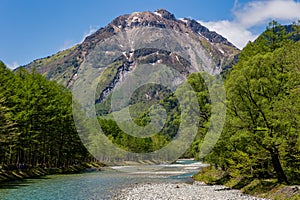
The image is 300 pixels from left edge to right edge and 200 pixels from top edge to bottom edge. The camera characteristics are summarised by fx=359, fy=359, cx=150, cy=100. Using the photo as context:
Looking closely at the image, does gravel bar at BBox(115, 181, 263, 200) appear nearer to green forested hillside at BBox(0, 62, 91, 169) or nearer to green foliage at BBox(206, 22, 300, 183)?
green foliage at BBox(206, 22, 300, 183)

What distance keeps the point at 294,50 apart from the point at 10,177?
3813 cm

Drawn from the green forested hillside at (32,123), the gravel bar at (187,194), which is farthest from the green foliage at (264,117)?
the green forested hillside at (32,123)

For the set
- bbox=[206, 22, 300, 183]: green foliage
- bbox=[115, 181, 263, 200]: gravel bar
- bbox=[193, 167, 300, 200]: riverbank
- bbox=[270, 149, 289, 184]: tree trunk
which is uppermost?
bbox=[206, 22, 300, 183]: green foliage

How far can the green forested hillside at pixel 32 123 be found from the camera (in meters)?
48.6

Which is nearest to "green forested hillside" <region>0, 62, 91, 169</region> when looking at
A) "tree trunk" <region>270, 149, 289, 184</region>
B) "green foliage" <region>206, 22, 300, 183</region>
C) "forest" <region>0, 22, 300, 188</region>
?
"forest" <region>0, 22, 300, 188</region>

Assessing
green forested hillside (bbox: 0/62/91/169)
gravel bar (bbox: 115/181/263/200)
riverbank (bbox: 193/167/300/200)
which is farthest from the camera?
green forested hillside (bbox: 0/62/91/169)

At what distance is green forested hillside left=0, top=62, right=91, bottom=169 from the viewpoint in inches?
1913

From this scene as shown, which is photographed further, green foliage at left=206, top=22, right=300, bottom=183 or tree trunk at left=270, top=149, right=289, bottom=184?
tree trunk at left=270, top=149, right=289, bottom=184

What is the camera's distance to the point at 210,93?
40750 millimetres

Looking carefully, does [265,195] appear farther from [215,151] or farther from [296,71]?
[215,151]

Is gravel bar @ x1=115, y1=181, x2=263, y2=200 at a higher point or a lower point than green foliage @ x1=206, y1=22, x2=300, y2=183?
lower

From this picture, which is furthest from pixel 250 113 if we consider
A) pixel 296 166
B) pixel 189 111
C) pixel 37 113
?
pixel 37 113

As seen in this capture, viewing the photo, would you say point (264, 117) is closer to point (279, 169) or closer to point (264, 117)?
point (264, 117)

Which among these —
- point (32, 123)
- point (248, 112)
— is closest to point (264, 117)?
point (248, 112)
